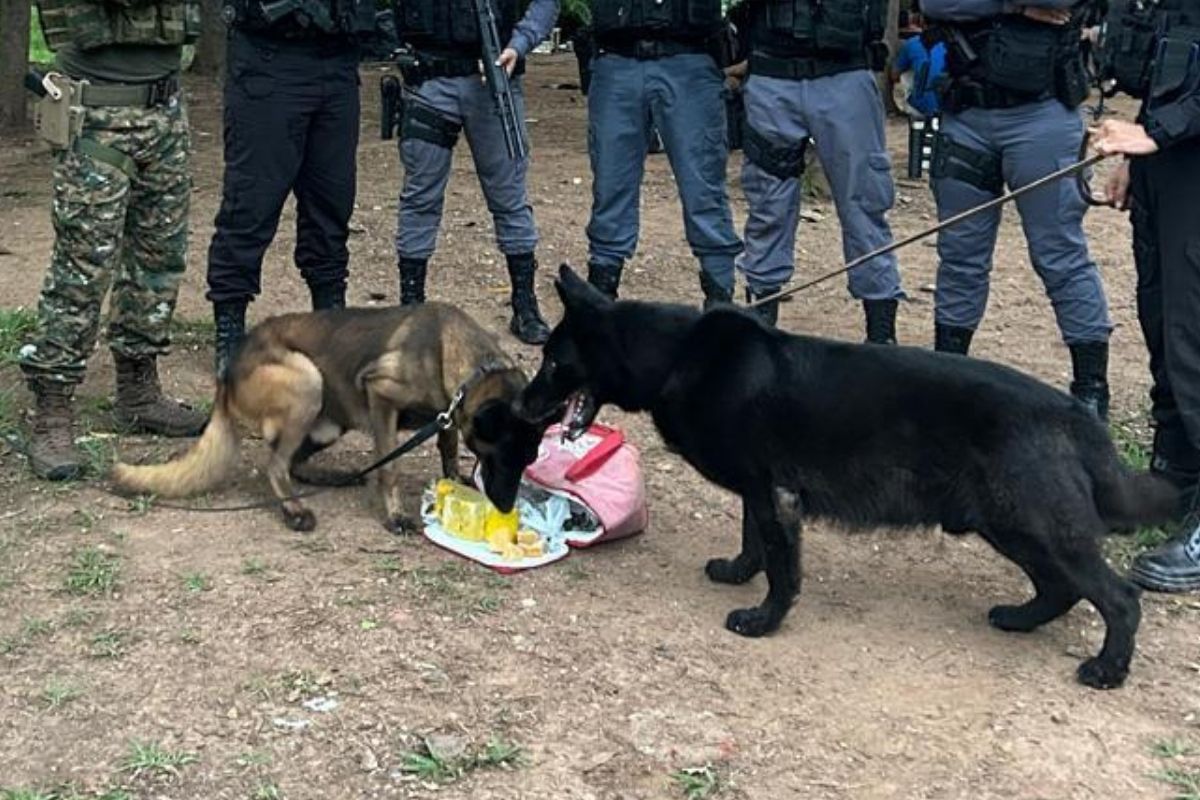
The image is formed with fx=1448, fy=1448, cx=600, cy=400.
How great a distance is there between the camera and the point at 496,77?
6344 mm

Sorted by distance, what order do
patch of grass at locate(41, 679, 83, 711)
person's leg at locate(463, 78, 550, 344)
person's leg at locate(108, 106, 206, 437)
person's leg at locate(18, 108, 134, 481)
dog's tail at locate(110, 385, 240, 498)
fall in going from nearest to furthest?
patch of grass at locate(41, 679, 83, 711)
dog's tail at locate(110, 385, 240, 498)
person's leg at locate(18, 108, 134, 481)
person's leg at locate(108, 106, 206, 437)
person's leg at locate(463, 78, 550, 344)

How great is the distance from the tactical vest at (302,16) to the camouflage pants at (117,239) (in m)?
0.50

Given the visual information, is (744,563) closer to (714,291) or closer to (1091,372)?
(1091,372)

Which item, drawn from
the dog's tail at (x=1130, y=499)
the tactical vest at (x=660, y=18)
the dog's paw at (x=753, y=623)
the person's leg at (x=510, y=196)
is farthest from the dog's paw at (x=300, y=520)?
the tactical vest at (x=660, y=18)

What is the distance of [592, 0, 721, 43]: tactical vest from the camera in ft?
20.5

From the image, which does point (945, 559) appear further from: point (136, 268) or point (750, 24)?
point (136, 268)

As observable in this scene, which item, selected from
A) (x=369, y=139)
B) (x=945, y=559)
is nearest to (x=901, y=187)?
(x=369, y=139)

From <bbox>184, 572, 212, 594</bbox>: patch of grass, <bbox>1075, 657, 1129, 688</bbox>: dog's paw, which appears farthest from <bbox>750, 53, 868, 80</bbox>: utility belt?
<bbox>184, 572, 212, 594</bbox>: patch of grass

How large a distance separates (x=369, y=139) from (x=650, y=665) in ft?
29.5

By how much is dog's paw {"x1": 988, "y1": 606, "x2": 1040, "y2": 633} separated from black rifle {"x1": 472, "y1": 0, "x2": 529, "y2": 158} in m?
3.21

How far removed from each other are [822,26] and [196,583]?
3366 mm

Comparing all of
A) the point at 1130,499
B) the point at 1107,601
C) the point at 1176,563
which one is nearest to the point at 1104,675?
the point at 1107,601

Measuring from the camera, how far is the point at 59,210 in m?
5.12

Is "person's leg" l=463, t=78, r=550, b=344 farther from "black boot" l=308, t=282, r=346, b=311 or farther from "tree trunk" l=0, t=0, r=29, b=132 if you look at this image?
"tree trunk" l=0, t=0, r=29, b=132
